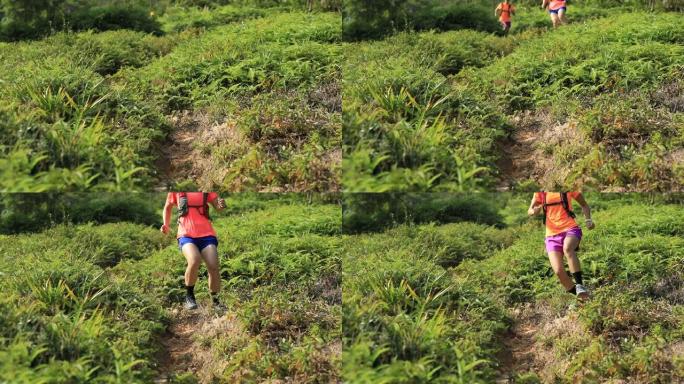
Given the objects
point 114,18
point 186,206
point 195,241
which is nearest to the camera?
point 186,206

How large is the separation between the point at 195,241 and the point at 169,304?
Answer: 85 centimetres

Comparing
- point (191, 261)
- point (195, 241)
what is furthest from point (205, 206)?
point (191, 261)

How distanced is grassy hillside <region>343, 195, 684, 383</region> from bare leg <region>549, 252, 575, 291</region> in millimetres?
183

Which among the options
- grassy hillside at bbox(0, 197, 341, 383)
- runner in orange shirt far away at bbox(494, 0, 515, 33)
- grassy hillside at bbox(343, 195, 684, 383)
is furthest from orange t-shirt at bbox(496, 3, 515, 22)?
grassy hillside at bbox(0, 197, 341, 383)

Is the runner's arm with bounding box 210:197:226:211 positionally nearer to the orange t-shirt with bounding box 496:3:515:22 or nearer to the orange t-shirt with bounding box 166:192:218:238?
the orange t-shirt with bounding box 166:192:218:238

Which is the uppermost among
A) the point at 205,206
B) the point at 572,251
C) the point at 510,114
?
the point at 510,114

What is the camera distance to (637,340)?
1395 cm

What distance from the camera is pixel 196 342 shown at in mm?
14250

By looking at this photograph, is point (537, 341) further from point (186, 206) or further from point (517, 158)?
point (186, 206)

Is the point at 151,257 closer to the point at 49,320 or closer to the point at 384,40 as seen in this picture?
the point at 49,320

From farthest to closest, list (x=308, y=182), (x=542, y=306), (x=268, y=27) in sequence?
1. (x=268, y=27)
2. (x=542, y=306)
3. (x=308, y=182)

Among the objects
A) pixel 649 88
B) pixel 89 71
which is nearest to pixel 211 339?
pixel 89 71

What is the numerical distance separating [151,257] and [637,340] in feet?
19.1

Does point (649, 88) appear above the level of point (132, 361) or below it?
above
